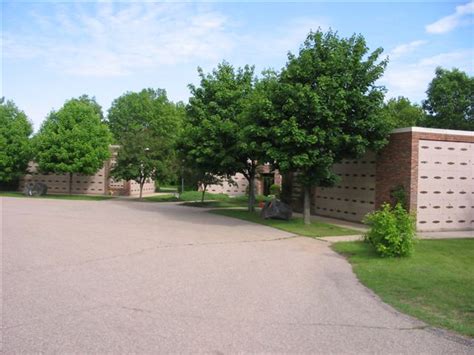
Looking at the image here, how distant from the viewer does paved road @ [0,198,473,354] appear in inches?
204

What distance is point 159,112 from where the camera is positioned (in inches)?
2589

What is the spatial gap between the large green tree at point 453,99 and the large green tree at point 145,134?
20281 millimetres

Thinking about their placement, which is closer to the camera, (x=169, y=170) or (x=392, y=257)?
(x=392, y=257)

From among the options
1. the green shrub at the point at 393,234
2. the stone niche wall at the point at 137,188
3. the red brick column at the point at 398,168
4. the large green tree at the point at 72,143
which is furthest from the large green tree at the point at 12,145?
the green shrub at the point at 393,234

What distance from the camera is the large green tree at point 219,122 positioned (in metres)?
21.3

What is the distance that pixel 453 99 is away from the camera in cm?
3728

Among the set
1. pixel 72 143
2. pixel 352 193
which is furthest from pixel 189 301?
pixel 72 143

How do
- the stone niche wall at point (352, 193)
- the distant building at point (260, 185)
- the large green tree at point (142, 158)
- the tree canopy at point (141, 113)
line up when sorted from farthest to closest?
the tree canopy at point (141, 113)
the distant building at point (260, 185)
the large green tree at point (142, 158)
the stone niche wall at point (352, 193)

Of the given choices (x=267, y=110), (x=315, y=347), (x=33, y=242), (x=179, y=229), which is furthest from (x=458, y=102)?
(x=315, y=347)

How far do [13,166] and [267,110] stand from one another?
89.7ft

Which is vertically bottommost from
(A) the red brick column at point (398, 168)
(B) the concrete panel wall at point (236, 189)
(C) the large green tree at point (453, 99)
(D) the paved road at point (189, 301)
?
(D) the paved road at point (189, 301)

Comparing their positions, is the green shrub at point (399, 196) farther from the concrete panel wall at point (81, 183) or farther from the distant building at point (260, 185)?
the concrete panel wall at point (81, 183)

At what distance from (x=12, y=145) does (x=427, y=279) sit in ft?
113

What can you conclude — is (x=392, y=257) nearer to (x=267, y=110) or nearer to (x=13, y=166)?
(x=267, y=110)
